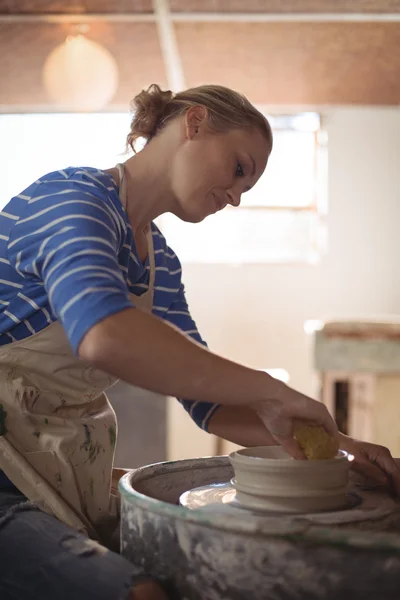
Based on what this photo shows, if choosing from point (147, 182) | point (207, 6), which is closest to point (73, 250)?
point (147, 182)

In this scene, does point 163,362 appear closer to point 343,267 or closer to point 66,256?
point 66,256

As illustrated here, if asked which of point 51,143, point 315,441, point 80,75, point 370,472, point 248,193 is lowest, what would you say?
point 370,472

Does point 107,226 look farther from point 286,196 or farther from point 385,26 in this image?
point 286,196

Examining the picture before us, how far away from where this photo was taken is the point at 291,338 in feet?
14.9

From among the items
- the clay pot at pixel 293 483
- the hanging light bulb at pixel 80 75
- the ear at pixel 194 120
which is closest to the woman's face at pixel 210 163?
the ear at pixel 194 120

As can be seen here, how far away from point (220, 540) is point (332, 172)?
397cm

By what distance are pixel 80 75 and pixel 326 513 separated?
3088mm

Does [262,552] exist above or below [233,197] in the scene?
below

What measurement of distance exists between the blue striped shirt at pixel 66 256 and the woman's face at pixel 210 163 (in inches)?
5.1

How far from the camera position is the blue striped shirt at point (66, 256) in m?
0.98

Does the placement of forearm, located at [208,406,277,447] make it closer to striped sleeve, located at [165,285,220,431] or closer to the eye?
striped sleeve, located at [165,285,220,431]

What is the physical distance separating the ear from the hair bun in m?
0.10

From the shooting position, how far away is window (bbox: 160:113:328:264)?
185 inches

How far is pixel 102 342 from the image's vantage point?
3.14 feet
